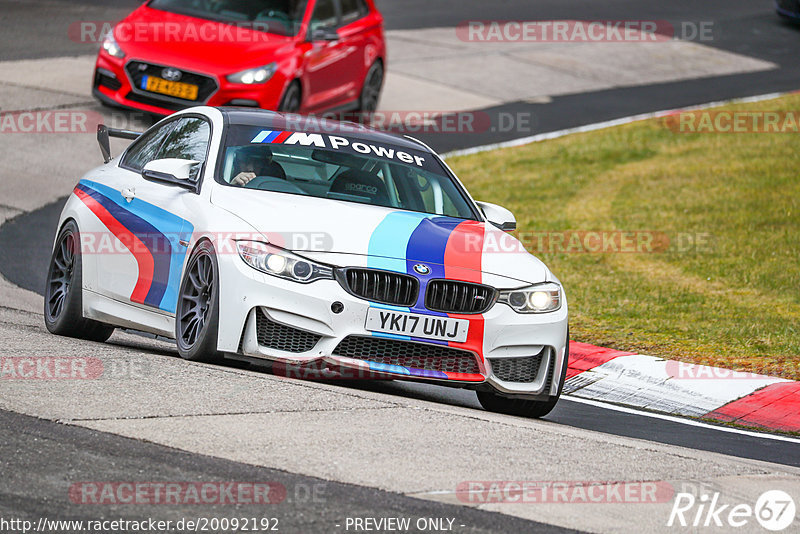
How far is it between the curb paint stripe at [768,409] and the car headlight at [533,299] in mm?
1930

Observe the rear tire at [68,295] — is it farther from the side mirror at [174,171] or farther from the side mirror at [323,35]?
the side mirror at [323,35]

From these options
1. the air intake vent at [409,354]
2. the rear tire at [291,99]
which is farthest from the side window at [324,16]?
the air intake vent at [409,354]

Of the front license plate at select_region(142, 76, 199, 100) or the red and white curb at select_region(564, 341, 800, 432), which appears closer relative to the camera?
the red and white curb at select_region(564, 341, 800, 432)

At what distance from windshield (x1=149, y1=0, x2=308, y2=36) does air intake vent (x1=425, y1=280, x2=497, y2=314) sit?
985cm

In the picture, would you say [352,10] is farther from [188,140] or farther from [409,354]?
[409,354]

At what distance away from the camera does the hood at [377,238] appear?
7.45 meters

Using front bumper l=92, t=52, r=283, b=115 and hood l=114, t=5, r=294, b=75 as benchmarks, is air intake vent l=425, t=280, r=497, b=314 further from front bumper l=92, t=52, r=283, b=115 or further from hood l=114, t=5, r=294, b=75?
hood l=114, t=5, r=294, b=75

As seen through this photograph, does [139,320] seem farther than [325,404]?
Yes

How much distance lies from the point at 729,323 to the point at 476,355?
181 inches

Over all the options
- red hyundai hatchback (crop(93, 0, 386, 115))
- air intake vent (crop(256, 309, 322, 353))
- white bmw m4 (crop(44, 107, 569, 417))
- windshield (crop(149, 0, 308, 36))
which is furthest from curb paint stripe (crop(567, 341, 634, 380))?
windshield (crop(149, 0, 308, 36))

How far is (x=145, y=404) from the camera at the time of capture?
6449 millimetres

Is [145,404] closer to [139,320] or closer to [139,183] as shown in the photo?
[139,320]

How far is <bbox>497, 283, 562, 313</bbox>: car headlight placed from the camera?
7.66 metres

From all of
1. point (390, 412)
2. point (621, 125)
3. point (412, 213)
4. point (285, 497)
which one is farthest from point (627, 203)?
point (285, 497)
